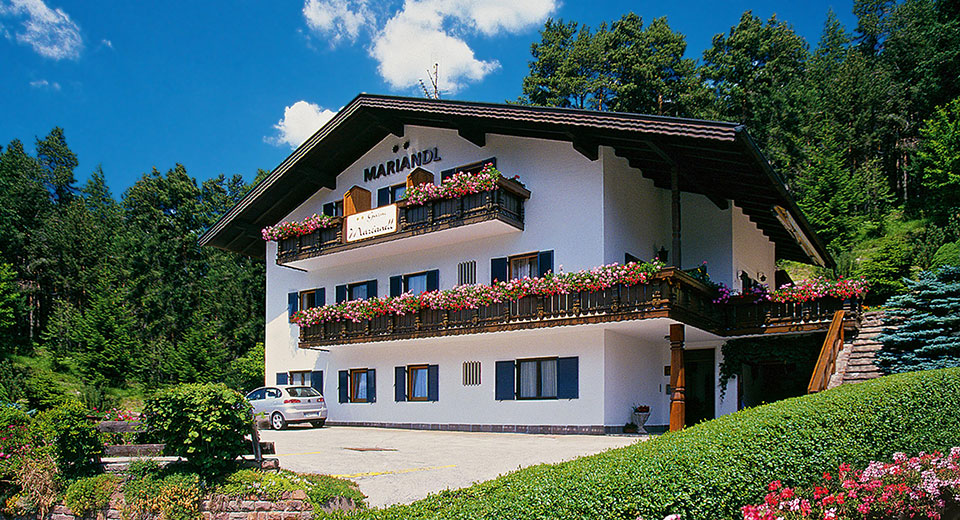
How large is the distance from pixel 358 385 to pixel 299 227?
5913 millimetres

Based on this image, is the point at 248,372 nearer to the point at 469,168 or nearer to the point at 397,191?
the point at 397,191

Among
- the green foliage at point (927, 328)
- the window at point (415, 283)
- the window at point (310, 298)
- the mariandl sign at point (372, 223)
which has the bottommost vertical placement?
the green foliage at point (927, 328)

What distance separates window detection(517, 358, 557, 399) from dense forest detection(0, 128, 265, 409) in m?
17.7

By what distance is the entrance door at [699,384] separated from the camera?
22781 mm

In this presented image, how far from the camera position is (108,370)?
39.4 meters

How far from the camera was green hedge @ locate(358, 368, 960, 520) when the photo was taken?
6.81 m

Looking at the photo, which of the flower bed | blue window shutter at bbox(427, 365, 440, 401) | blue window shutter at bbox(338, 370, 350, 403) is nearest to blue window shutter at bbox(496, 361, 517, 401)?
the flower bed

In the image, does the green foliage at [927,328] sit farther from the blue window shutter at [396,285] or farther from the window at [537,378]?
the blue window shutter at [396,285]

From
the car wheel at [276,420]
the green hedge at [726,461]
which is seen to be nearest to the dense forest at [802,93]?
the car wheel at [276,420]

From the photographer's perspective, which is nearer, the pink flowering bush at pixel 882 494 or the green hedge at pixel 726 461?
the green hedge at pixel 726 461

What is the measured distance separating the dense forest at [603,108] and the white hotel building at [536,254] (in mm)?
12603

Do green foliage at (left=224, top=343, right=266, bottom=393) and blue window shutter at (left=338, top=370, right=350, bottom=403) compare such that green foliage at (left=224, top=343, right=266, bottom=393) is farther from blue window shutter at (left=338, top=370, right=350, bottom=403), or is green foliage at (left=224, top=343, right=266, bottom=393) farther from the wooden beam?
the wooden beam

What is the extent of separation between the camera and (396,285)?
25.3 metres

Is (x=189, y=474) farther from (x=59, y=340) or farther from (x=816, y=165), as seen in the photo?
(x=59, y=340)
